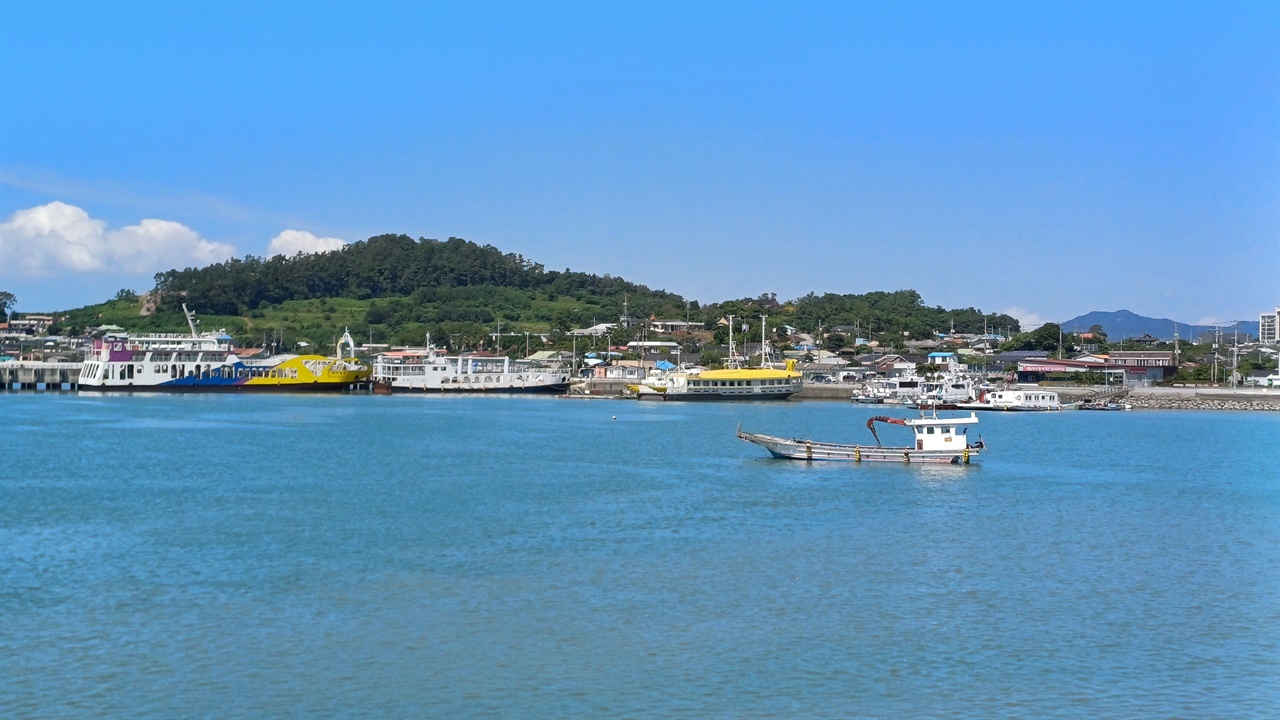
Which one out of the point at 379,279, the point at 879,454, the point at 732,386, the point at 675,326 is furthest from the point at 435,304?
the point at 879,454

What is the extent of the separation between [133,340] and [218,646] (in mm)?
65124

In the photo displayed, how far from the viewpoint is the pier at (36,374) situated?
76.0 metres

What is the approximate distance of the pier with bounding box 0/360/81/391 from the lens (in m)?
76.0

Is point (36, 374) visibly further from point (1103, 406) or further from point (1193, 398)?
point (1193, 398)

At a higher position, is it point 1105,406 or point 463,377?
point 463,377

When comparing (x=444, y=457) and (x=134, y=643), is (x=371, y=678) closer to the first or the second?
(x=134, y=643)

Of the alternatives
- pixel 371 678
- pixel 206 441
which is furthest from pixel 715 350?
pixel 371 678

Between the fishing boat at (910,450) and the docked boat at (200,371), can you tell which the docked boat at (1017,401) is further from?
the docked boat at (200,371)

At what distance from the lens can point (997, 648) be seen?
40.2 feet

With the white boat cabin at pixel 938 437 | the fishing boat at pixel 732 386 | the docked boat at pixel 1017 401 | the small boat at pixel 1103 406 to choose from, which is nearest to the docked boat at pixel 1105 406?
the small boat at pixel 1103 406

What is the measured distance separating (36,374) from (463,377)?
28.4m

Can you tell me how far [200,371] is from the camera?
228ft

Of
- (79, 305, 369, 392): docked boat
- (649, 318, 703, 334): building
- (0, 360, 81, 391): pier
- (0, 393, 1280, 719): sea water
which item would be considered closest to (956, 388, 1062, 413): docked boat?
(0, 393, 1280, 719): sea water

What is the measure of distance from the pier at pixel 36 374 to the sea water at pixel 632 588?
2023 inches
